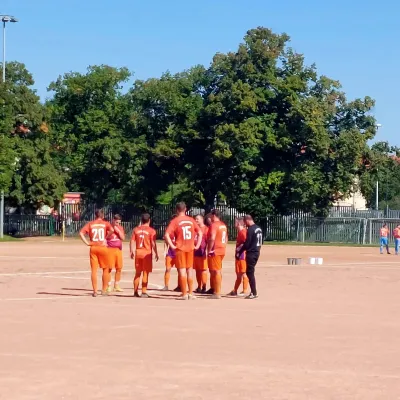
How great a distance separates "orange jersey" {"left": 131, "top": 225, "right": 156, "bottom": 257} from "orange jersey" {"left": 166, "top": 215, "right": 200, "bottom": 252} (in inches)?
21.1

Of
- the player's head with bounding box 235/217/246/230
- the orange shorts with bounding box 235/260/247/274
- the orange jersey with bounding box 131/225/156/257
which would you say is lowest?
the orange shorts with bounding box 235/260/247/274

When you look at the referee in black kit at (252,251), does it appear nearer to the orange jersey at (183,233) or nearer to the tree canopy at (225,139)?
the orange jersey at (183,233)

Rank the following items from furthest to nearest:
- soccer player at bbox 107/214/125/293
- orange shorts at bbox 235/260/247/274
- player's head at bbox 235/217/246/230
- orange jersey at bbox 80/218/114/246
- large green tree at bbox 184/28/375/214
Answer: large green tree at bbox 184/28/375/214 → player's head at bbox 235/217/246/230 → soccer player at bbox 107/214/125/293 → orange shorts at bbox 235/260/247/274 → orange jersey at bbox 80/218/114/246

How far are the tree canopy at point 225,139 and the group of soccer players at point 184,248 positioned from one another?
39.5m

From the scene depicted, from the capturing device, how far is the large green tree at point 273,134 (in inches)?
2372

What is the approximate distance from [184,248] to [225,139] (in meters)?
42.1

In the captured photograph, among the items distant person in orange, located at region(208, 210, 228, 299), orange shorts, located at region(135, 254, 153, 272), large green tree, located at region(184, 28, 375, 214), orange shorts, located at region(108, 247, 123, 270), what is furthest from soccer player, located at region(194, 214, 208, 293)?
large green tree, located at region(184, 28, 375, 214)

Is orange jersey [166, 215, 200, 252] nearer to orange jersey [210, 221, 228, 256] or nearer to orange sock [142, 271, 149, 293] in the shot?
orange jersey [210, 221, 228, 256]

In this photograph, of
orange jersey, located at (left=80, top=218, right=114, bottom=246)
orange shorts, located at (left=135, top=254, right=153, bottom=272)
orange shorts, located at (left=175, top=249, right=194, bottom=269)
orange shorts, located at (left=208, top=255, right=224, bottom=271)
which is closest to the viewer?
orange shorts, located at (left=175, top=249, right=194, bottom=269)

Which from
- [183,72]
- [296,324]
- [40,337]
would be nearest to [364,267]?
[296,324]

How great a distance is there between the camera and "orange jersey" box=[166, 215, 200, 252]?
18500mm

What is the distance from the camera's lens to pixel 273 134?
60938 mm

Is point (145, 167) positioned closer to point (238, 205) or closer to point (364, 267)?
point (238, 205)

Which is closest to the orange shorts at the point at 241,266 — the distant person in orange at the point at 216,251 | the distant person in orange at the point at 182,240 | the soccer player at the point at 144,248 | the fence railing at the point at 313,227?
the distant person in orange at the point at 216,251
